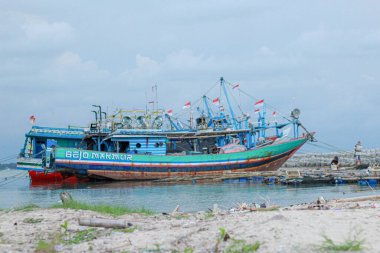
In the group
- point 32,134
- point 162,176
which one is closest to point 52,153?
point 32,134

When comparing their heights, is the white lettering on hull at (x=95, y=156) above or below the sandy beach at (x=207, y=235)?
above

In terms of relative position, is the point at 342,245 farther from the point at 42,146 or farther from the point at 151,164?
the point at 42,146

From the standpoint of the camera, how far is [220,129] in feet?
133

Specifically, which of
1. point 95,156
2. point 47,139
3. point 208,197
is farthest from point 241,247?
point 47,139

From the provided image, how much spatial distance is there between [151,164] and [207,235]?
97.5 ft

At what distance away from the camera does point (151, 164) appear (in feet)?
124

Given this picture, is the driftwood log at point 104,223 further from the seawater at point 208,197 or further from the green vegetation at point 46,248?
the seawater at point 208,197

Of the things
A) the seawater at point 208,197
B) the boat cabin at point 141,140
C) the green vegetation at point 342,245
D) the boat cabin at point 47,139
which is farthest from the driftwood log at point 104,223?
the boat cabin at point 47,139

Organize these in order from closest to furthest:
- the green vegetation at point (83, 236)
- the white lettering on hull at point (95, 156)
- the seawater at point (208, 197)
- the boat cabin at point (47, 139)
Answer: the green vegetation at point (83, 236)
the seawater at point (208, 197)
the white lettering on hull at point (95, 156)
the boat cabin at point (47, 139)

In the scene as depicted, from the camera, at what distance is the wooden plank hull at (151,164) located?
3666cm

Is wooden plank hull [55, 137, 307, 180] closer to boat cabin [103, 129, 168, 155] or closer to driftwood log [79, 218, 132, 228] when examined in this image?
boat cabin [103, 129, 168, 155]

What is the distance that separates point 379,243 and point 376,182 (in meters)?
22.7

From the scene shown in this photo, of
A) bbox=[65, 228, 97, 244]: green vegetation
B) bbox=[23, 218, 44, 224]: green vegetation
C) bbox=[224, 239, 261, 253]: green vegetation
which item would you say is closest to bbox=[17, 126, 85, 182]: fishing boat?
bbox=[23, 218, 44, 224]: green vegetation

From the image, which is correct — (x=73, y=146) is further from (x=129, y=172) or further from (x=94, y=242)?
(x=94, y=242)
